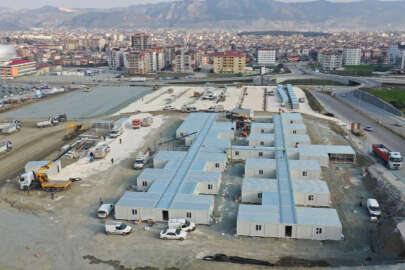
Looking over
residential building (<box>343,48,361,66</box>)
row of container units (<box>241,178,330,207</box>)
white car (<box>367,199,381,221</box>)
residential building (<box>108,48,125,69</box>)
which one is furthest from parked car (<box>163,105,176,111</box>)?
residential building (<box>343,48,361,66</box>)

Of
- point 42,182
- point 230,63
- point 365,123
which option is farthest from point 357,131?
point 230,63

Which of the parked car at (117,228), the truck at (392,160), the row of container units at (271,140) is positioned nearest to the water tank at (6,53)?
the row of container units at (271,140)

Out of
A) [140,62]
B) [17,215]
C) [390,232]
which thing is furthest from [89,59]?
[390,232]

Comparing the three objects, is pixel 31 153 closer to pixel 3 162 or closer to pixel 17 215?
pixel 3 162

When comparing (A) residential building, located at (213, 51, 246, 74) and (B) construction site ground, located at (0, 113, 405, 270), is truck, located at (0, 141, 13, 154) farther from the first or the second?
(A) residential building, located at (213, 51, 246, 74)

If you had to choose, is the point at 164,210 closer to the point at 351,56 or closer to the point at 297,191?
the point at 297,191
